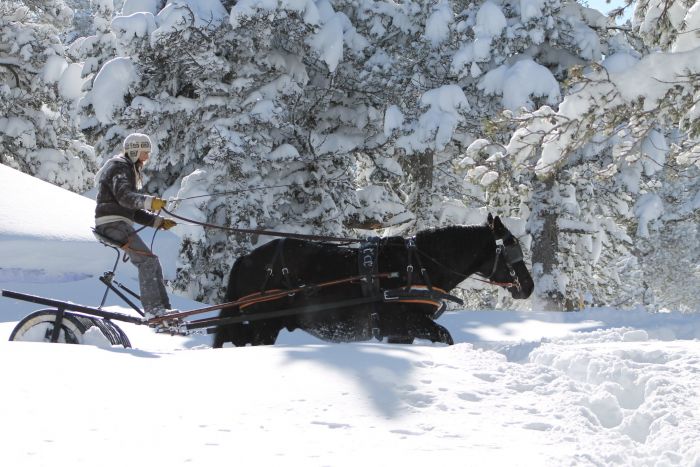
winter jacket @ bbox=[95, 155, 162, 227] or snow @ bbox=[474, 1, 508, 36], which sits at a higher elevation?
snow @ bbox=[474, 1, 508, 36]

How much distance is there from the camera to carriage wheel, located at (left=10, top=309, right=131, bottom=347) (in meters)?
6.64

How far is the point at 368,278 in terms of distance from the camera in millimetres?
7621

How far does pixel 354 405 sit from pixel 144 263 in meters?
3.64

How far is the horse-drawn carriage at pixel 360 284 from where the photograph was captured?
760cm

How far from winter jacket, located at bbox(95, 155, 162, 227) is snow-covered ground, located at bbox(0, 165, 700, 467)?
1.74 m

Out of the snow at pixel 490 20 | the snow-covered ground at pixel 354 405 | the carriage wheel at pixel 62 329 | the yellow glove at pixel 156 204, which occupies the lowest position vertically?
the snow-covered ground at pixel 354 405

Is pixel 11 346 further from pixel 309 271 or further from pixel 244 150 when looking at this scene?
pixel 244 150

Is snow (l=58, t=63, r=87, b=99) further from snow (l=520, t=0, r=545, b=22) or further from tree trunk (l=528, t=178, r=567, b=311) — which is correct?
tree trunk (l=528, t=178, r=567, b=311)

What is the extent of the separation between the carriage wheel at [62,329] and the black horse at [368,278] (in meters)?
1.48

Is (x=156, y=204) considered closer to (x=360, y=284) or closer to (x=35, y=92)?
(x=360, y=284)

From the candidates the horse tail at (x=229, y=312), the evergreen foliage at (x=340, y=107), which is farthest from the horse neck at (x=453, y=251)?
the evergreen foliage at (x=340, y=107)

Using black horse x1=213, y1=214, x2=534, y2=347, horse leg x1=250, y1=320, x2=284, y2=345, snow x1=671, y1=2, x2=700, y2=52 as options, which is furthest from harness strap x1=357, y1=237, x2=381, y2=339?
snow x1=671, y1=2, x2=700, y2=52

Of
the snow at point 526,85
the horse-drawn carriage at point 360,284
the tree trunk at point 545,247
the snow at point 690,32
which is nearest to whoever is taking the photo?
the snow at point 690,32

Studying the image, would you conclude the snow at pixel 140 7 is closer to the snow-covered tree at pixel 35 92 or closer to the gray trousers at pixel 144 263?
the snow-covered tree at pixel 35 92
